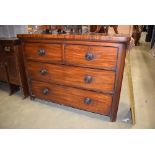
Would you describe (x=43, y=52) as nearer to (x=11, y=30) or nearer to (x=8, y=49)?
(x=8, y=49)

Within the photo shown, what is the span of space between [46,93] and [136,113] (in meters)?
1.07

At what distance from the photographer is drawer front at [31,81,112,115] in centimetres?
151

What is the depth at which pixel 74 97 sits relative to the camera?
5.34 feet

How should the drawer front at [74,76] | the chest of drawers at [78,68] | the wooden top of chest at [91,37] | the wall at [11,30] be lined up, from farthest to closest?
the wall at [11,30] → the drawer front at [74,76] → the chest of drawers at [78,68] → the wooden top of chest at [91,37]

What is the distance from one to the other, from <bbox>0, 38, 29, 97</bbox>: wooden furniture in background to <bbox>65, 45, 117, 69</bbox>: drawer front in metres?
0.69

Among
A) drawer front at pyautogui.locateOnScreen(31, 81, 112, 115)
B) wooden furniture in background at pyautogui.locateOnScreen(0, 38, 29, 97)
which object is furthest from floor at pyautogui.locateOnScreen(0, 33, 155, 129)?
wooden furniture in background at pyautogui.locateOnScreen(0, 38, 29, 97)

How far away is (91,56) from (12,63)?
108 centimetres

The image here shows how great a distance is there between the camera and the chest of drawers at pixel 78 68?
129 centimetres

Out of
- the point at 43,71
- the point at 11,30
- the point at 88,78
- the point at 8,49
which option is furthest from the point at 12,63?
the point at 88,78

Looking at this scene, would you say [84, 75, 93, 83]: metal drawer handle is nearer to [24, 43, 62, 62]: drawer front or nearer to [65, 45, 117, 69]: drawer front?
[65, 45, 117, 69]: drawer front

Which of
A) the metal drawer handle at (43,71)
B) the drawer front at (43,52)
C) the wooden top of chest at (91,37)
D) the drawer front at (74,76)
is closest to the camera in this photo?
the wooden top of chest at (91,37)

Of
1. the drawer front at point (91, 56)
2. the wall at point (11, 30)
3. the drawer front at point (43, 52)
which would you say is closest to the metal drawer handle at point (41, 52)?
the drawer front at point (43, 52)

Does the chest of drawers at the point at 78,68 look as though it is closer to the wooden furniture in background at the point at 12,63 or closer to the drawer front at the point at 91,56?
the drawer front at the point at 91,56
